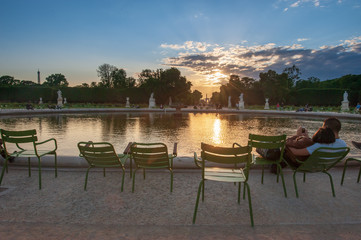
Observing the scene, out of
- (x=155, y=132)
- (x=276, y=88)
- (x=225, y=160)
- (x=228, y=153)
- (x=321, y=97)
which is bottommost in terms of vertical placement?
(x=155, y=132)

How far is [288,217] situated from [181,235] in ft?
4.89

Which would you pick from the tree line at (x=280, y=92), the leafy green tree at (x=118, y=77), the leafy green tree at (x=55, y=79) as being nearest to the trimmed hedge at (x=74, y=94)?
the leafy green tree at (x=118, y=77)

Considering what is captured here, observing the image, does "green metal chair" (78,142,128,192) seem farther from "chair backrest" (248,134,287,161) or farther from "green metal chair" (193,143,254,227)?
"chair backrest" (248,134,287,161)

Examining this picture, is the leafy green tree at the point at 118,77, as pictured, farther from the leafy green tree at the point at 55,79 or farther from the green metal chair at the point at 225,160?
the green metal chair at the point at 225,160

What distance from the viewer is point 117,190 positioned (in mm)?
3932

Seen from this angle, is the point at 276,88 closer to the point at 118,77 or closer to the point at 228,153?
the point at 118,77

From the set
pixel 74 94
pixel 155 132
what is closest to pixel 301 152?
pixel 155 132

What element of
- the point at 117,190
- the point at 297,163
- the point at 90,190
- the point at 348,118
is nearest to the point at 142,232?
the point at 117,190

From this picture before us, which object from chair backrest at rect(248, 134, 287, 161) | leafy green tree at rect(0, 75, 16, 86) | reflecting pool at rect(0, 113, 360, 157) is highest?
leafy green tree at rect(0, 75, 16, 86)

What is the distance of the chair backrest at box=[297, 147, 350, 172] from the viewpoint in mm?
3596

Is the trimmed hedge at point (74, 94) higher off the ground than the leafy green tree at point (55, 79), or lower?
lower

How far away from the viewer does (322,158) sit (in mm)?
3678

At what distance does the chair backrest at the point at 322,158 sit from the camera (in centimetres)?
360

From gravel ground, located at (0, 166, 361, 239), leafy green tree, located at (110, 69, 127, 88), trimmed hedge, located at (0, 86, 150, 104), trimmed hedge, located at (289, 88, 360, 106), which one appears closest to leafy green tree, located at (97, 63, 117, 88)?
leafy green tree, located at (110, 69, 127, 88)
